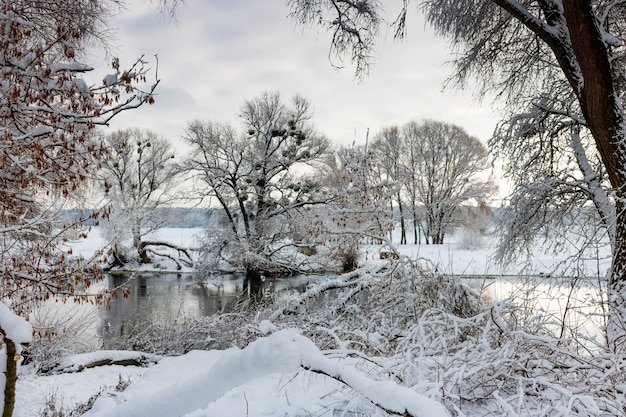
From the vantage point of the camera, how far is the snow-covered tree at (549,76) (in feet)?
18.3

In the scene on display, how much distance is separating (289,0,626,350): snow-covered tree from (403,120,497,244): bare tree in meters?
26.0

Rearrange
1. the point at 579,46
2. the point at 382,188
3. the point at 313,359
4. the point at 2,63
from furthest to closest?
the point at 382,188 < the point at 579,46 < the point at 2,63 < the point at 313,359

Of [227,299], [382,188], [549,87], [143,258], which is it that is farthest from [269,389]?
[143,258]

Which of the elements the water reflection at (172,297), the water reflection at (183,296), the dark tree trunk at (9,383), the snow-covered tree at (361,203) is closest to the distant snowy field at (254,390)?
the dark tree trunk at (9,383)

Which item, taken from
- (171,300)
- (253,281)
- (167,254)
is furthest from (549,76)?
(167,254)

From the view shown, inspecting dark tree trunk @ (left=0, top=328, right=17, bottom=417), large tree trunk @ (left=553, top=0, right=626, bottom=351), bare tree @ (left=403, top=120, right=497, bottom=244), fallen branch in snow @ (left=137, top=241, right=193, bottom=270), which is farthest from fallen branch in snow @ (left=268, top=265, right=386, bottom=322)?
bare tree @ (left=403, top=120, right=497, bottom=244)

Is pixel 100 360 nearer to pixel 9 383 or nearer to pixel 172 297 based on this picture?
pixel 9 383

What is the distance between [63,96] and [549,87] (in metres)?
8.85

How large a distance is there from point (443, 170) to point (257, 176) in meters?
19.1

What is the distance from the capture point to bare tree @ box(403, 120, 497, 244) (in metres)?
35.4

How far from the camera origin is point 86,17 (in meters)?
5.94

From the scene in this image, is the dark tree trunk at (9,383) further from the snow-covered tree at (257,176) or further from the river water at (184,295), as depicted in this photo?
the snow-covered tree at (257,176)

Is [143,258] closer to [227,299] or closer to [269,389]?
[227,299]

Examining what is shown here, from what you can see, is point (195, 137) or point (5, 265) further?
point (195, 137)
